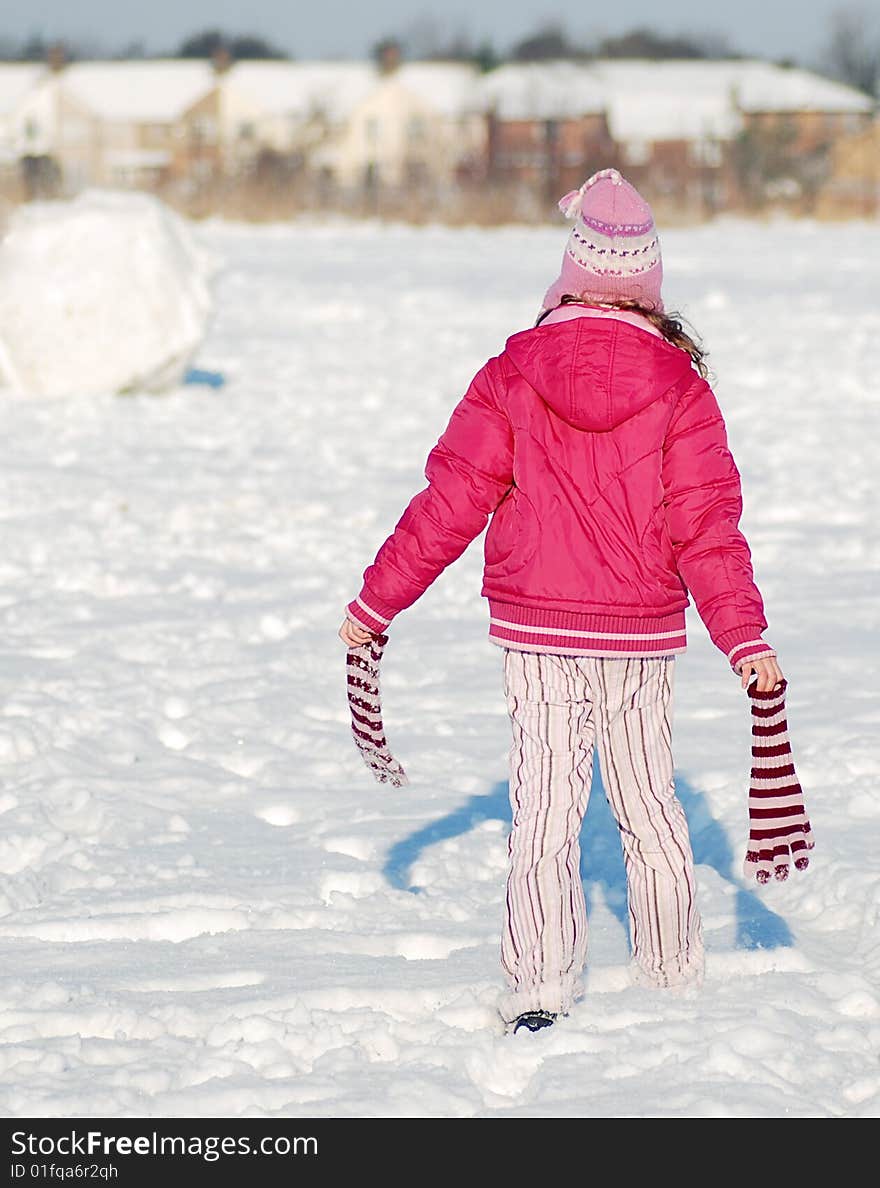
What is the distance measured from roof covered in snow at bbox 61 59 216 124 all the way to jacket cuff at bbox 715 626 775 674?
254 feet

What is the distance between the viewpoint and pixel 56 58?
81.7m

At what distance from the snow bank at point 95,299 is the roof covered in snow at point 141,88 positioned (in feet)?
224

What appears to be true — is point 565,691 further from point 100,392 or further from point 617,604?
point 100,392

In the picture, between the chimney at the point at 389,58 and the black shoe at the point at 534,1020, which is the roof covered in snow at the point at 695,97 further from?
the black shoe at the point at 534,1020

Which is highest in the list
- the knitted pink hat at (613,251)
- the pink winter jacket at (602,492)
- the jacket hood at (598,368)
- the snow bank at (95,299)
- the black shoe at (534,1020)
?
the knitted pink hat at (613,251)

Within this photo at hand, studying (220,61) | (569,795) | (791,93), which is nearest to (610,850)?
(569,795)

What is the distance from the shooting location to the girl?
11.1 feet

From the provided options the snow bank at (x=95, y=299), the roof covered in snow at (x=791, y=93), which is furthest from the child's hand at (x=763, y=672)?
the roof covered in snow at (x=791, y=93)

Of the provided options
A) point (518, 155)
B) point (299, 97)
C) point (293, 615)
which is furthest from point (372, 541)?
point (299, 97)

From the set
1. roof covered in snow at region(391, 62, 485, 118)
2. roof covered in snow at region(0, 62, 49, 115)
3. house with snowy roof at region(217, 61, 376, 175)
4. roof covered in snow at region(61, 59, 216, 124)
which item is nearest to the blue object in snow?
roof covered in snow at region(391, 62, 485, 118)

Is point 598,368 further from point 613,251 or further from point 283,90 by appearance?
point 283,90

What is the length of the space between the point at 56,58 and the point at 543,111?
97.8 ft

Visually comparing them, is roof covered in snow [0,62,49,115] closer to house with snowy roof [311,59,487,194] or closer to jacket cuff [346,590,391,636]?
house with snowy roof [311,59,487,194]

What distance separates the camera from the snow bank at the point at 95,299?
1145cm
